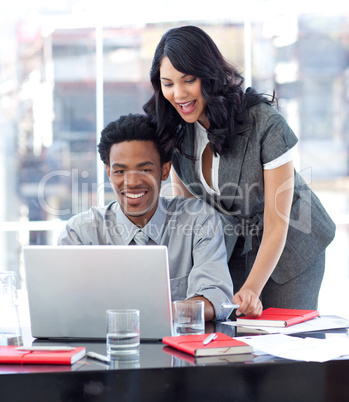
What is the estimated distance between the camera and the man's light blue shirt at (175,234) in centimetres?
183

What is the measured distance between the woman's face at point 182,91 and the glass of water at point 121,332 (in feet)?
2.74

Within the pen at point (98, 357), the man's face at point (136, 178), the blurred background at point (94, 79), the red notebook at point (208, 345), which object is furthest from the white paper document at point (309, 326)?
the blurred background at point (94, 79)

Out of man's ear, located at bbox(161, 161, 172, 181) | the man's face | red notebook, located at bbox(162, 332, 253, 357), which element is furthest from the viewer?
man's ear, located at bbox(161, 161, 172, 181)

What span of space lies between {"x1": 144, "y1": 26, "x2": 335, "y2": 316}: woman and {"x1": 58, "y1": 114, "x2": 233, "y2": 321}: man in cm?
9

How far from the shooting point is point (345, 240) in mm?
4570

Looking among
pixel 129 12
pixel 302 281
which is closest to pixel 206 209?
pixel 302 281

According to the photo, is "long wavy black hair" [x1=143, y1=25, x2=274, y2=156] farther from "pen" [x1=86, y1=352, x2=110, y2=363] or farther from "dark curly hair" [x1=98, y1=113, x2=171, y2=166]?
"pen" [x1=86, y1=352, x2=110, y2=363]

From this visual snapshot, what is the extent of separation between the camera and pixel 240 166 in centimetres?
196

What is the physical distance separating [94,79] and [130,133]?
8.51 feet

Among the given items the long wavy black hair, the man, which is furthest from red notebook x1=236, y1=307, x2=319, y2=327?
the long wavy black hair

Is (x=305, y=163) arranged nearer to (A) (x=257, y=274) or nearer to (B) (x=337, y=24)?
(B) (x=337, y=24)

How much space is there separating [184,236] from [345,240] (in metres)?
2.97

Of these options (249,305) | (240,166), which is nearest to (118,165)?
(240,166)

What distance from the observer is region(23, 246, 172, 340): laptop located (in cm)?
128
